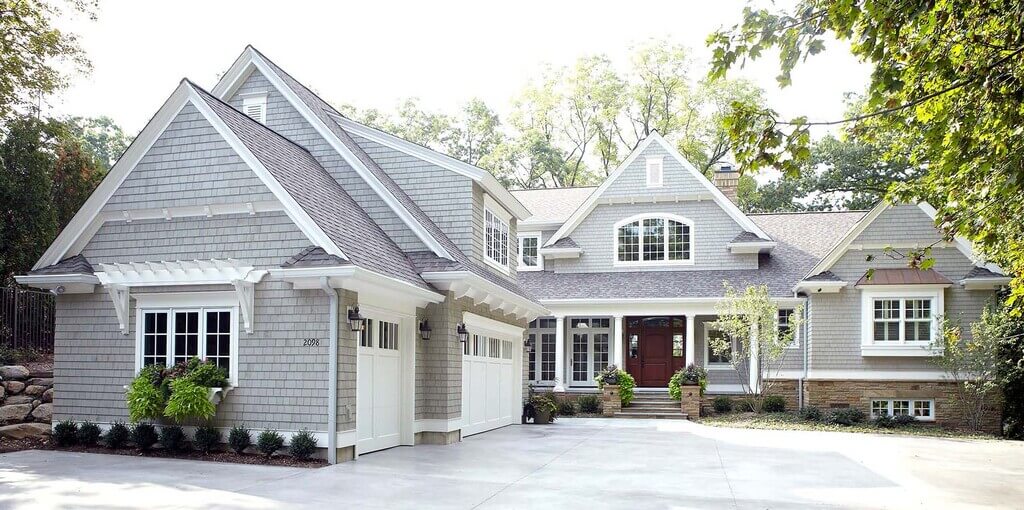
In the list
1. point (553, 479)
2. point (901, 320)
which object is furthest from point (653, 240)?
point (553, 479)

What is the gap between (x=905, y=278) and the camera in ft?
70.0

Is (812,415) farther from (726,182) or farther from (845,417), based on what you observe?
(726,182)

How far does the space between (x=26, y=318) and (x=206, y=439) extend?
266 inches

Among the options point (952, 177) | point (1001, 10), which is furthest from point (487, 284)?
point (1001, 10)

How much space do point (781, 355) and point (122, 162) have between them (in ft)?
53.4

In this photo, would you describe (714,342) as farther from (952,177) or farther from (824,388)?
(952,177)

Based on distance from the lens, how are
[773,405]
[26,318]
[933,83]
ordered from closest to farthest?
[933,83], [26,318], [773,405]

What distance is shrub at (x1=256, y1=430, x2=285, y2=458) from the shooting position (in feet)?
39.5

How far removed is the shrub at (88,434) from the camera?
13.0 metres

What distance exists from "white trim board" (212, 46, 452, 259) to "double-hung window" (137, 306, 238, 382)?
377 cm

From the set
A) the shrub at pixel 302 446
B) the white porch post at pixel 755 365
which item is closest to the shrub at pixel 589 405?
the white porch post at pixel 755 365

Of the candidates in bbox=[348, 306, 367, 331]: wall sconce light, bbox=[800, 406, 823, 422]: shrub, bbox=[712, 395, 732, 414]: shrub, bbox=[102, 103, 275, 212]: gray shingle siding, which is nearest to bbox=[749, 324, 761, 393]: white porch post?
bbox=[712, 395, 732, 414]: shrub

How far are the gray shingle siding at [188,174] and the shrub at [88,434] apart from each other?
3.32 metres

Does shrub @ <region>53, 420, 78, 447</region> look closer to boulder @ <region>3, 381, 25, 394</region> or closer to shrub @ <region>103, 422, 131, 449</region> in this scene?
shrub @ <region>103, 422, 131, 449</region>
